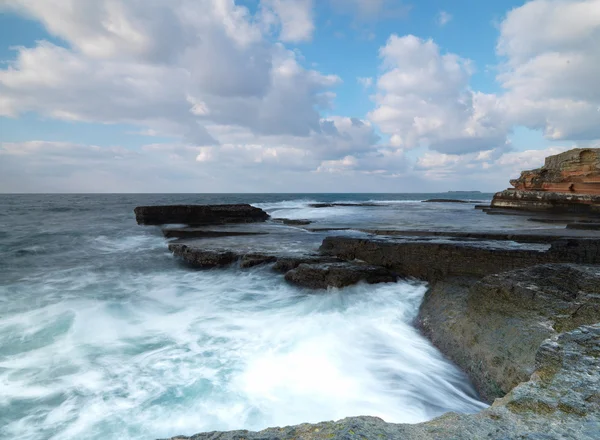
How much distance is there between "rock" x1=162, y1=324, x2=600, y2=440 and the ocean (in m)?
1.86

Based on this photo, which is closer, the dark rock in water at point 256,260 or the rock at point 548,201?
the dark rock in water at point 256,260

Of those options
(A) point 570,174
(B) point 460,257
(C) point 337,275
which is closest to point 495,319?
(B) point 460,257

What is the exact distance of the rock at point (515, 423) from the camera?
69.9 inches

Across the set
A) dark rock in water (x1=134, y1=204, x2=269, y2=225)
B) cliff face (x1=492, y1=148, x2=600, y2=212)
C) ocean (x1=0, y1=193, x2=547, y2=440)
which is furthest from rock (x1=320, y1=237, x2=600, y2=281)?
cliff face (x1=492, y1=148, x2=600, y2=212)

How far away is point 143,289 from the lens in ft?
28.1

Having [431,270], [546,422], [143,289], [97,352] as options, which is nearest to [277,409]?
[546,422]

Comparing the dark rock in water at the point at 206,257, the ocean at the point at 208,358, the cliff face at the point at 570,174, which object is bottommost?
the ocean at the point at 208,358

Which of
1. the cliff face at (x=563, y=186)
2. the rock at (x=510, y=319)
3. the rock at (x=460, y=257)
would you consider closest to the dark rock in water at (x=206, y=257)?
the rock at (x=460, y=257)

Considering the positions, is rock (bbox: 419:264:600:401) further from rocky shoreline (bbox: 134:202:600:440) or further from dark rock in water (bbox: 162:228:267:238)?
dark rock in water (bbox: 162:228:267:238)

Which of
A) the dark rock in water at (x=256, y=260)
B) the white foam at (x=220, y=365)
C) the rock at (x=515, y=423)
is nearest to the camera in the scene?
the rock at (x=515, y=423)

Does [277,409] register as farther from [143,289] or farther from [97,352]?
[143,289]

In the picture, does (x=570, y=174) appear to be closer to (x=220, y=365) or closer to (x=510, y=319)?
(x=510, y=319)

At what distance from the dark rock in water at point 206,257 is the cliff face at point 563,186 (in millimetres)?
25162

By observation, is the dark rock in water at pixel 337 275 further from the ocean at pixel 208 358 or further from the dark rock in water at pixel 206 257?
the dark rock in water at pixel 206 257
